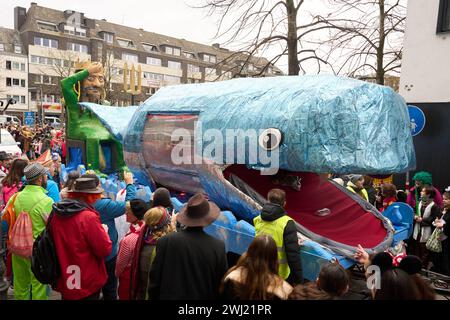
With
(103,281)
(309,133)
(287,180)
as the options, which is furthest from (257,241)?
(287,180)

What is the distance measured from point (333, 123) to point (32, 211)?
11.3 ft

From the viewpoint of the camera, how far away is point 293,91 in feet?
16.6

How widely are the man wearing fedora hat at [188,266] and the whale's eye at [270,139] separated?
2.08m

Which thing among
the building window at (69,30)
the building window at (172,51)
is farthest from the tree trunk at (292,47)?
the building window at (172,51)

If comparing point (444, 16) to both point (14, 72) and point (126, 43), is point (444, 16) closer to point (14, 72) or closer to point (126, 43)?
point (14, 72)

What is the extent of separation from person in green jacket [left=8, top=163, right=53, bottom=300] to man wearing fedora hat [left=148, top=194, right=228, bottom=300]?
195 centimetres

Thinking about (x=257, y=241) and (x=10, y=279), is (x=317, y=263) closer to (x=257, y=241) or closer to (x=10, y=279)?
(x=257, y=241)

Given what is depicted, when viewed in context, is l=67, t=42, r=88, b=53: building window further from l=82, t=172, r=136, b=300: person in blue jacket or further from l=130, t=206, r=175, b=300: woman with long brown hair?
l=130, t=206, r=175, b=300: woman with long brown hair

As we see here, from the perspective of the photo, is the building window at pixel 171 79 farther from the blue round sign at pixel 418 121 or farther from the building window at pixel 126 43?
the blue round sign at pixel 418 121

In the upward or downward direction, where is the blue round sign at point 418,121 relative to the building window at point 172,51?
downward

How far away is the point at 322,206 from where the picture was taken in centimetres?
634

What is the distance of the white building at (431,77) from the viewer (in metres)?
8.39

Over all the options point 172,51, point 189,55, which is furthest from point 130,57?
point 189,55
